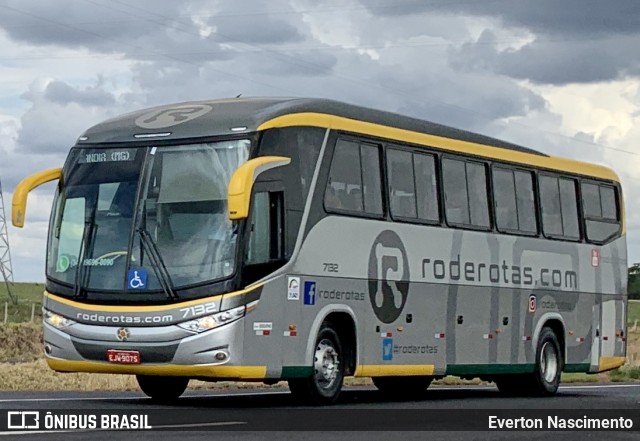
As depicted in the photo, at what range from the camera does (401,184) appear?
2148 centimetres

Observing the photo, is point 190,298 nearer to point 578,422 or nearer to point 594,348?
point 578,422

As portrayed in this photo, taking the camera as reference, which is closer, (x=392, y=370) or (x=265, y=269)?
(x=265, y=269)

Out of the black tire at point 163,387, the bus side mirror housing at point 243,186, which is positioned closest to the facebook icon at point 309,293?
the bus side mirror housing at point 243,186

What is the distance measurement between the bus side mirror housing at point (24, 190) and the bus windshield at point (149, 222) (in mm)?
479

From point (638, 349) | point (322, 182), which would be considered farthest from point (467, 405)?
point (638, 349)

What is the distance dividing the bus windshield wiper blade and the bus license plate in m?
0.79

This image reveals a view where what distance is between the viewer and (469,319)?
77.4ft

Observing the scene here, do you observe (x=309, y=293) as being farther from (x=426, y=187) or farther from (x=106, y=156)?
(x=426, y=187)

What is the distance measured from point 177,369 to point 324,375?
2.40 metres

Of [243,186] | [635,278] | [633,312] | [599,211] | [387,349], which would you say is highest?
[635,278]

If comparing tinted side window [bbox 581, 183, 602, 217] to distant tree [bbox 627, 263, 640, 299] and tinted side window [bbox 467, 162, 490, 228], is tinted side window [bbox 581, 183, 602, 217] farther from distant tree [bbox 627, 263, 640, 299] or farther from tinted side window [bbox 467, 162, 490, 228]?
distant tree [bbox 627, 263, 640, 299]

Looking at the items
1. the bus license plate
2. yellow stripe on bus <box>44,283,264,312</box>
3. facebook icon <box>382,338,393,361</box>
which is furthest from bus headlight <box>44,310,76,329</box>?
facebook icon <box>382,338,393,361</box>

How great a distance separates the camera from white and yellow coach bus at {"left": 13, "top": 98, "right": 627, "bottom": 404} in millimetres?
18141

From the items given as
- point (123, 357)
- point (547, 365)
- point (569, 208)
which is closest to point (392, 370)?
point (123, 357)
